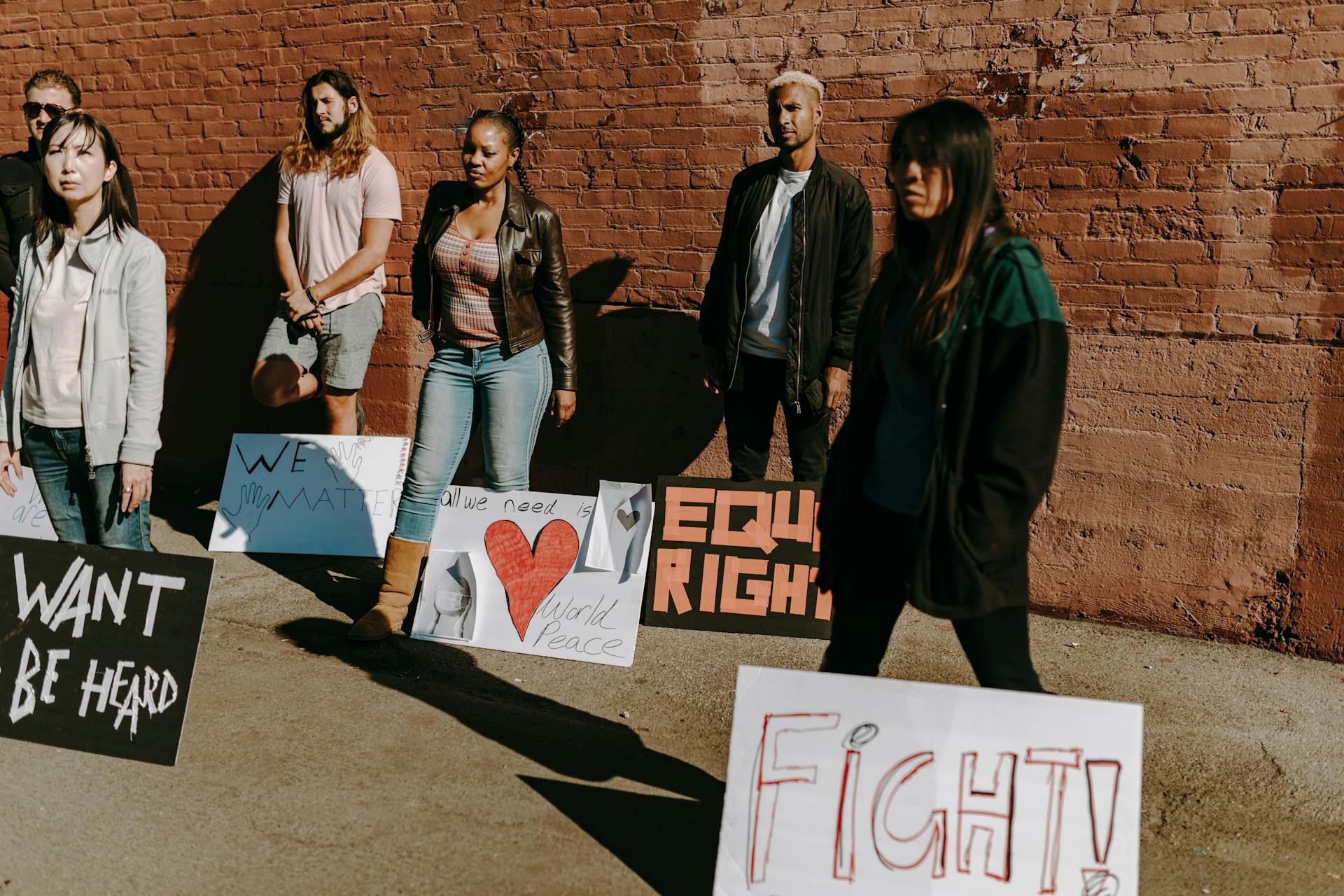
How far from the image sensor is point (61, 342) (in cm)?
384

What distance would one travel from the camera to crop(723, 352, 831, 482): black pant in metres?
5.08

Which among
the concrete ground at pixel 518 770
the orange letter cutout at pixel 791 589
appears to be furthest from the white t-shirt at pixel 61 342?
the orange letter cutout at pixel 791 589

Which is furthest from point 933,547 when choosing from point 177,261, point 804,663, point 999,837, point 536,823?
point 177,261

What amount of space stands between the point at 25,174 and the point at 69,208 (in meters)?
3.14

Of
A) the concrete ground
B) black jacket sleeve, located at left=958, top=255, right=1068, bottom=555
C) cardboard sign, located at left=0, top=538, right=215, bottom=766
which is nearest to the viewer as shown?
black jacket sleeve, located at left=958, top=255, right=1068, bottom=555

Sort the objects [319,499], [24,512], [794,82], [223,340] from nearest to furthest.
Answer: [794,82] < [24,512] < [319,499] < [223,340]

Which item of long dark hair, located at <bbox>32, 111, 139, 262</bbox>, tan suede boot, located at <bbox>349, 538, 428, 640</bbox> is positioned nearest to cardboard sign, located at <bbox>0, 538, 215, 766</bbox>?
long dark hair, located at <bbox>32, 111, 139, 262</bbox>

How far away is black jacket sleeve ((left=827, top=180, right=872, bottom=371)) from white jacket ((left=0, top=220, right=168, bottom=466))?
2.53 metres

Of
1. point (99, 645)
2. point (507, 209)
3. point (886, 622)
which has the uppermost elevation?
point (507, 209)

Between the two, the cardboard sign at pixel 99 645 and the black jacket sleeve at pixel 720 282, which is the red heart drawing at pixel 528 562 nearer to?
the black jacket sleeve at pixel 720 282

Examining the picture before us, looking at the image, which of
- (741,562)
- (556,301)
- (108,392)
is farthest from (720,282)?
(108,392)

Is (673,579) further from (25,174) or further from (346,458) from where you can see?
(25,174)

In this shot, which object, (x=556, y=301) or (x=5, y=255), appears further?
(x=5, y=255)

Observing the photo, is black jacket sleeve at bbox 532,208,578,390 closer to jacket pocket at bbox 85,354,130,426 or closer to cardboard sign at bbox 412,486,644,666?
cardboard sign at bbox 412,486,644,666
